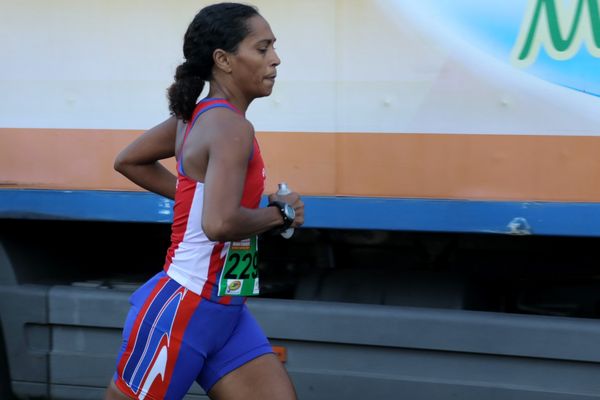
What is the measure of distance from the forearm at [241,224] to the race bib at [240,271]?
5.9 inches

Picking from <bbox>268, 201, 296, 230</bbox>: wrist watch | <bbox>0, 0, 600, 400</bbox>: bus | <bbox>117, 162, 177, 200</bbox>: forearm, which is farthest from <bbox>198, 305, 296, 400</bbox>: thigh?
<bbox>0, 0, 600, 400</bbox>: bus

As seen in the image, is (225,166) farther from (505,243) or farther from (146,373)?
(505,243)

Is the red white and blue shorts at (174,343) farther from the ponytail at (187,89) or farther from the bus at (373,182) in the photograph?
the bus at (373,182)

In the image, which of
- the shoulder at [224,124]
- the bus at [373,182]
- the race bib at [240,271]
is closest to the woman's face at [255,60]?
the shoulder at [224,124]

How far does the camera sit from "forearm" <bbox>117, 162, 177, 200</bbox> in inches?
130

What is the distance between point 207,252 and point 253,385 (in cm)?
45

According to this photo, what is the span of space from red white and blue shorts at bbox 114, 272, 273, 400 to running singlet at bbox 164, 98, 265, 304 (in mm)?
39

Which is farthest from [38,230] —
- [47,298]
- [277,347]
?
→ [277,347]

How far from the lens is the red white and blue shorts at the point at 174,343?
286cm

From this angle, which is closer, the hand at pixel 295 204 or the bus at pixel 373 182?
the hand at pixel 295 204

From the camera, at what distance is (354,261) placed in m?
4.50

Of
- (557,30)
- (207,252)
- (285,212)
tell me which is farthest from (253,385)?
(557,30)

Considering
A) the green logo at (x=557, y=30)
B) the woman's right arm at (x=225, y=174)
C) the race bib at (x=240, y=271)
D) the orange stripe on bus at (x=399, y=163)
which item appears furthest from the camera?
the orange stripe on bus at (x=399, y=163)

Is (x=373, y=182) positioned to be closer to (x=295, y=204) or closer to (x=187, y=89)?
(x=295, y=204)
